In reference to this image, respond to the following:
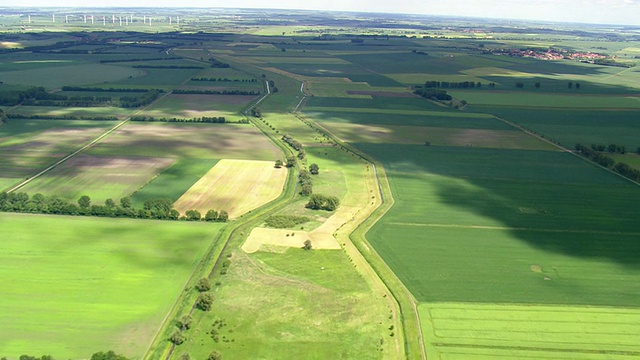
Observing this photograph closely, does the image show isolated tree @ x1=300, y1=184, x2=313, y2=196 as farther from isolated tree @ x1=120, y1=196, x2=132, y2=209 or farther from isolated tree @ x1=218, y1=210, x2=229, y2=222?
isolated tree @ x1=120, y1=196, x2=132, y2=209

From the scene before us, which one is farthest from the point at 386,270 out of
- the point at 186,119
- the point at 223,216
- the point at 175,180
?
the point at 186,119

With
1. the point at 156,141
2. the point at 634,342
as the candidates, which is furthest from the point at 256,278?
the point at 156,141

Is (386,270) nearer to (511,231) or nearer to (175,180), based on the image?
(511,231)

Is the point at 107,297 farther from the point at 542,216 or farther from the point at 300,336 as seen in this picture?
the point at 542,216

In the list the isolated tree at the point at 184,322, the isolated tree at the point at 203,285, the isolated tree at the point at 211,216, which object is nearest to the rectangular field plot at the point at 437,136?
the isolated tree at the point at 211,216

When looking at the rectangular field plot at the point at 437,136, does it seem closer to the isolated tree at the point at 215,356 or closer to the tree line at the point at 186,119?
the tree line at the point at 186,119
